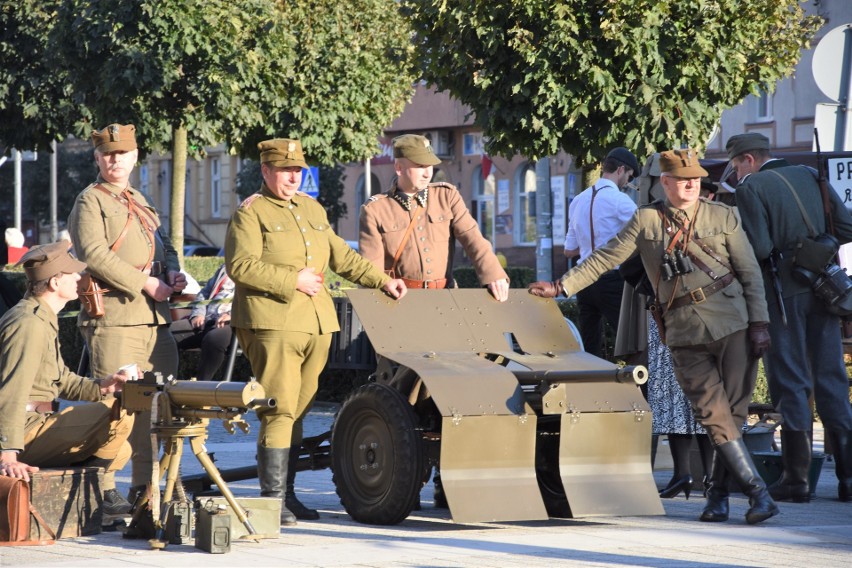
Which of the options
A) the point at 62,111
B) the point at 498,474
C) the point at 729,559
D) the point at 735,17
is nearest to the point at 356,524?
the point at 498,474

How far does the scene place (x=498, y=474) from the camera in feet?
25.4

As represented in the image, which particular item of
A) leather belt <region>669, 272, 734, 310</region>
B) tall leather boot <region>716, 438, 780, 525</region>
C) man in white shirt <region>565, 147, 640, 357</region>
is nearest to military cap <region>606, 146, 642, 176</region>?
man in white shirt <region>565, 147, 640, 357</region>

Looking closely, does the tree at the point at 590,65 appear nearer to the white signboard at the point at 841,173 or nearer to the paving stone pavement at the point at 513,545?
the white signboard at the point at 841,173

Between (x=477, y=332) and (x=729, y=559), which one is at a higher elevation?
(x=477, y=332)

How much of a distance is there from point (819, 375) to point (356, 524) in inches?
119

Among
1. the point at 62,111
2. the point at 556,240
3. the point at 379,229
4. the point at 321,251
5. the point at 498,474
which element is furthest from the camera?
the point at 556,240

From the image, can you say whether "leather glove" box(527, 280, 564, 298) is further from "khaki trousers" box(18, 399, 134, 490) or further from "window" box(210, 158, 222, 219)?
"window" box(210, 158, 222, 219)

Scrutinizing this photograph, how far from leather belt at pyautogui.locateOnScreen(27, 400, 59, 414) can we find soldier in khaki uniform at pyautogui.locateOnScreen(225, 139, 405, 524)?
40.8 inches

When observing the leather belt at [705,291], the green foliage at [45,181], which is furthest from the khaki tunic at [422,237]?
the green foliage at [45,181]

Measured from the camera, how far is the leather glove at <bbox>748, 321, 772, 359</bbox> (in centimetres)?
827

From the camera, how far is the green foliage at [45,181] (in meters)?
55.2

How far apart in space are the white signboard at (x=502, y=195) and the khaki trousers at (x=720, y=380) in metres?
39.9

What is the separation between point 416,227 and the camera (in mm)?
8836

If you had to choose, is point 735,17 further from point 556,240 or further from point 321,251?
point 556,240
